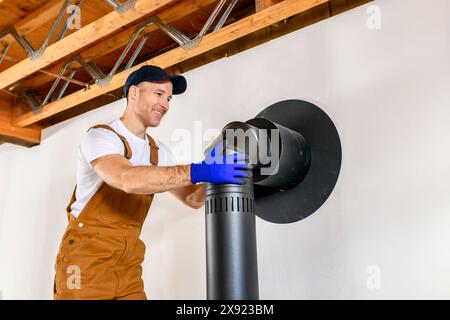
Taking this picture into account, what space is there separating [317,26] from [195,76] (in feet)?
2.57

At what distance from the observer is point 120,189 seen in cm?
174

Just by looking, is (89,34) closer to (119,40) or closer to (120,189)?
(119,40)

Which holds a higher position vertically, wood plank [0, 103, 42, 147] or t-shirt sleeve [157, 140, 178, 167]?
wood plank [0, 103, 42, 147]

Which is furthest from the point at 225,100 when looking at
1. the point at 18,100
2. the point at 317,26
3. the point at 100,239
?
the point at 18,100

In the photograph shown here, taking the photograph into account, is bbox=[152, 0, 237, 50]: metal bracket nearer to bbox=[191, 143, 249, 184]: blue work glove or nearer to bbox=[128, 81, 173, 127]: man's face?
bbox=[128, 81, 173, 127]: man's face

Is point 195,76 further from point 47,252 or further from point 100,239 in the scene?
point 47,252

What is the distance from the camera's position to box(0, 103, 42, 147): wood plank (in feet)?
11.5

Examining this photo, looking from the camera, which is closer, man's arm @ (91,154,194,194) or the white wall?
man's arm @ (91,154,194,194)

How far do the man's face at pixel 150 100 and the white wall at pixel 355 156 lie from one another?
52cm

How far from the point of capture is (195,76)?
271 centimetres

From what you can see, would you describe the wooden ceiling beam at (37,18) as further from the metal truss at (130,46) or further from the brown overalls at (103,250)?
the brown overalls at (103,250)

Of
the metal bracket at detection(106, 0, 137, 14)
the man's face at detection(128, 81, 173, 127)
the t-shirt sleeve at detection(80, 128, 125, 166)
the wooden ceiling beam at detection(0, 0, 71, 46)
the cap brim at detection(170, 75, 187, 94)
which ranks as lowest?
the t-shirt sleeve at detection(80, 128, 125, 166)

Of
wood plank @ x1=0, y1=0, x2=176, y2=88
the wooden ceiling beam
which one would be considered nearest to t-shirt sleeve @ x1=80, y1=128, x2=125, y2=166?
wood plank @ x1=0, y1=0, x2=176, y2=88
